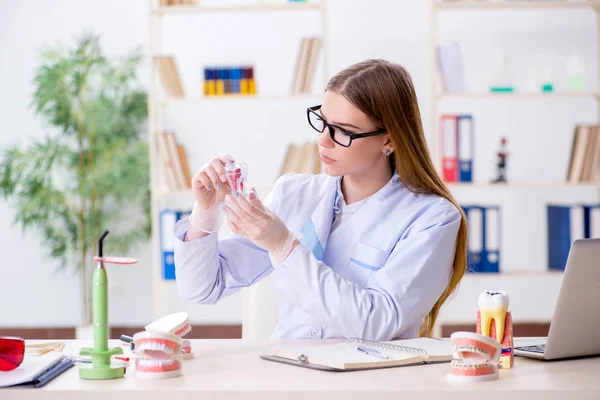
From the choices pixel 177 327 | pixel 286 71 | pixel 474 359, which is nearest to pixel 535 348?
pixel 474 359

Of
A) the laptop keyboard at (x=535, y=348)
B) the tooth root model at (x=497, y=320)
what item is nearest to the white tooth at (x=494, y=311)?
the tooth root model at (x=497, y=320)

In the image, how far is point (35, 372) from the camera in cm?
134

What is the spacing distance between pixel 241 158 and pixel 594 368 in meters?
3.39

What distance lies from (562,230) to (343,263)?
8.09 feet

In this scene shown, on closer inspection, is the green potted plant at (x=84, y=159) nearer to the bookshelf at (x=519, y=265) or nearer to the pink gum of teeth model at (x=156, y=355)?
the bookshelf at (x=519, y=265)

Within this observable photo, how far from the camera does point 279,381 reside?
4.26 feet

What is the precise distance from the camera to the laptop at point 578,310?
1.41 m

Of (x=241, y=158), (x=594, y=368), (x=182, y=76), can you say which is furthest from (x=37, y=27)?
(x=594, y=368)

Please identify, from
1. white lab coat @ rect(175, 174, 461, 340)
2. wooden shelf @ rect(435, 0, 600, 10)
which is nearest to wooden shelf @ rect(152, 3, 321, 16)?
wooden shelf @ rect(435, 0, 600, 10)

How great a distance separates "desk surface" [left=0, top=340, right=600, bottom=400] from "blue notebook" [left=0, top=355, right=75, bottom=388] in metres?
0.02

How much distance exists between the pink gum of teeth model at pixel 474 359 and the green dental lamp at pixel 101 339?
1.77ft

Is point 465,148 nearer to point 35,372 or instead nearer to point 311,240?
point 311,240

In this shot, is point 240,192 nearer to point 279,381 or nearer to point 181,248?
point 181,248

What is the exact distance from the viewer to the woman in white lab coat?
170 cm
